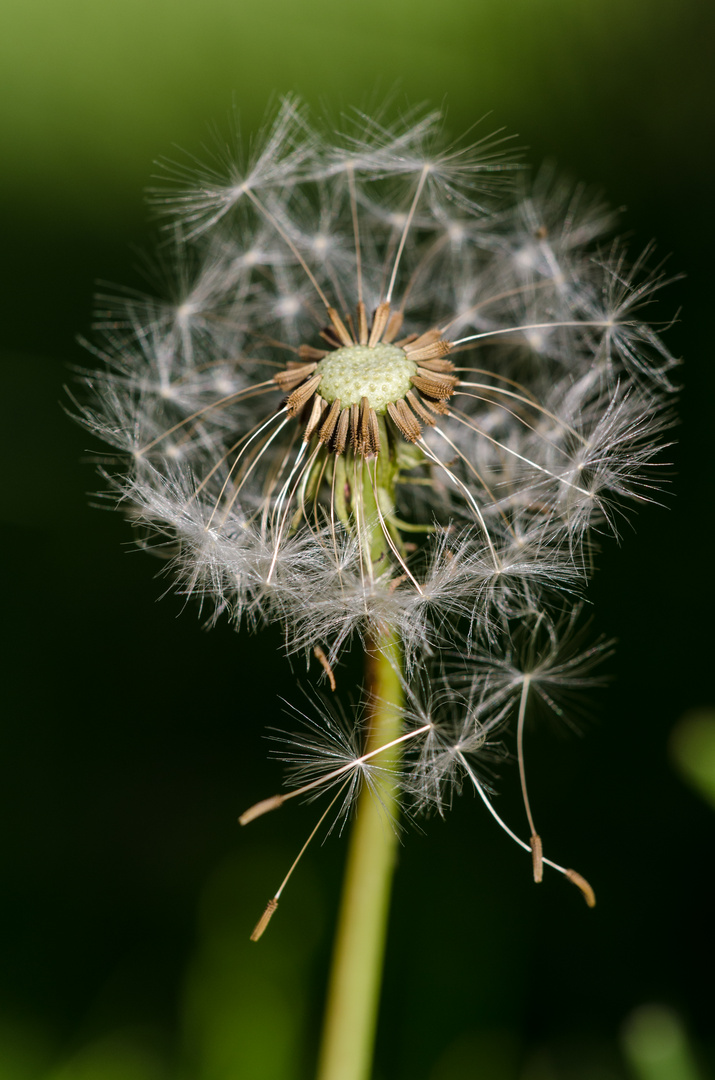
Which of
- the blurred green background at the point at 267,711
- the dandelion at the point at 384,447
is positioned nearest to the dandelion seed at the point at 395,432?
the dandelion at the point at 384,447

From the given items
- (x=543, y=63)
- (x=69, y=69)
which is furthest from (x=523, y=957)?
(x=69, y=69)

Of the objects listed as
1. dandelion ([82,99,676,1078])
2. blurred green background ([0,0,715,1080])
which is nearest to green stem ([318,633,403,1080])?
dandelion ([82,99,676,1078])

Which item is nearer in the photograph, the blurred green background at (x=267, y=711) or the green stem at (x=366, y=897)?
the green stem at (x=366, y=897)

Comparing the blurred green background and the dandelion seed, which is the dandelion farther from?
the blurred green background

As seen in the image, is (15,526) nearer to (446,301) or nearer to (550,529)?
(446,301)

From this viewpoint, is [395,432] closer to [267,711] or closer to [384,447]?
[384,447]

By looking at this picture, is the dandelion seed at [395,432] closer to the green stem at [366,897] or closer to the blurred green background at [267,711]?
the green stem at [366,897]

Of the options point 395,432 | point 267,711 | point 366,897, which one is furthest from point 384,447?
point 267,711
